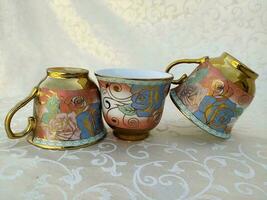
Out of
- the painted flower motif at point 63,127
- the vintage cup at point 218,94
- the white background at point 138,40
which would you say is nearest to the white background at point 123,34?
the white background at point 138,40

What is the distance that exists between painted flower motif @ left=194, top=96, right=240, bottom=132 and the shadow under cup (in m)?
0.08

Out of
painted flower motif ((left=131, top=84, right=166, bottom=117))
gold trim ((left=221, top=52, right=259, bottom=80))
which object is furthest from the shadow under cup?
gold trim ((left=221, top=52, right=259, bottom=80))

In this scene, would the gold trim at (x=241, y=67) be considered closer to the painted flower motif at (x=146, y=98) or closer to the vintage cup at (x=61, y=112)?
the painted flower motif at (x=146, y=98)

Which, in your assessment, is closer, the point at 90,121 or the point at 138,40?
the point at 90,121

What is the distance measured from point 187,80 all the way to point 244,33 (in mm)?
454

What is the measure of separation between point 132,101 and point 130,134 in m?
0.08

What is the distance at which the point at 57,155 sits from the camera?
0.55m

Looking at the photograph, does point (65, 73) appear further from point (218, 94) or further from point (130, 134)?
point (218, 94)

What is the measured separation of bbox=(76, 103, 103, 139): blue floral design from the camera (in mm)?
579

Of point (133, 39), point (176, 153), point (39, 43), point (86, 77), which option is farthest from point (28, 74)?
point (176, 153)

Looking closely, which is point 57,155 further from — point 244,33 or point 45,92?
point 244,33

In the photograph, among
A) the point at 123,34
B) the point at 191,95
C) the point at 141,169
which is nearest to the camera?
the point at 141,169

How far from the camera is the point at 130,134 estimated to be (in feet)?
2.04

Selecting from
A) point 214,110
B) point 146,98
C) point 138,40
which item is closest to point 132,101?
point 146,98
